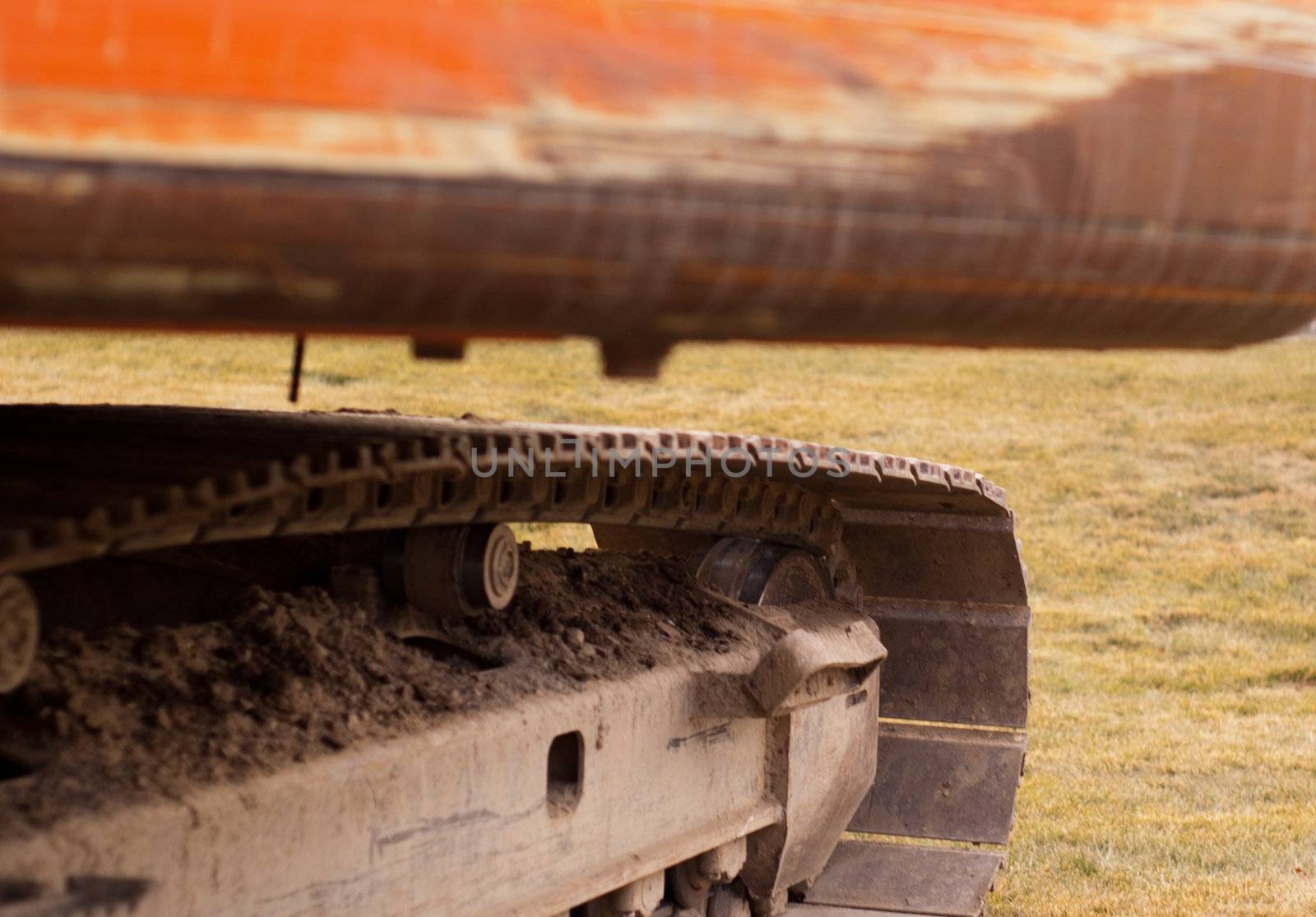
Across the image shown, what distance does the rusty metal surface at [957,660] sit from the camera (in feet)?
13.7

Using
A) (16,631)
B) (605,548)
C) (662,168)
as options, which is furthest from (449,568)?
(605,548)

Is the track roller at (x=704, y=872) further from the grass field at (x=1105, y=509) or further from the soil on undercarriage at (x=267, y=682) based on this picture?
the grass field at (x=1105, y=509)

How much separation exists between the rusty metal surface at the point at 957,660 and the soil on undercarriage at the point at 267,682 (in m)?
1.09

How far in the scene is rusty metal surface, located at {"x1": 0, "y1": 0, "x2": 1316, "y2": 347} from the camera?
3.68 feet

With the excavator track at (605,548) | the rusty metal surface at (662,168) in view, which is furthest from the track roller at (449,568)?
the rusty metal surface at (662,168)

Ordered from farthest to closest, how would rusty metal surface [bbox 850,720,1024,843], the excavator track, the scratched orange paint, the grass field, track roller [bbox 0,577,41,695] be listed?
the grass field → rusty metal surface [bbox 850,720,1024,843] → the excavator track → track roller [bbox 0,577,41,695] → the scratched orange paint

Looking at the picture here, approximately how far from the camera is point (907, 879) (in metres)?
4.04

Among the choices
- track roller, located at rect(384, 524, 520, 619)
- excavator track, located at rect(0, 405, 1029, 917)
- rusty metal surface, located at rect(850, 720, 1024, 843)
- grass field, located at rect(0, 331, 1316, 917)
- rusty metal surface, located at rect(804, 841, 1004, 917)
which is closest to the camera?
excavator track, located at rect(0, 405, 1029, 917)

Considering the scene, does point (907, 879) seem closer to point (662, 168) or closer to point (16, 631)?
point (16, 631)

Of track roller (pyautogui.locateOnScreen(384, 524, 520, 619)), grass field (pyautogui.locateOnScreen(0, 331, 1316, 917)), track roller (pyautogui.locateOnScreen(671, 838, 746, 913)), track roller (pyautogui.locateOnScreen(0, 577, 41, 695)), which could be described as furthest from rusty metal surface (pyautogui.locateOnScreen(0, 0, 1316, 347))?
grass field (pyautogui.locateOnScreen(0, 331, 1316, 917))

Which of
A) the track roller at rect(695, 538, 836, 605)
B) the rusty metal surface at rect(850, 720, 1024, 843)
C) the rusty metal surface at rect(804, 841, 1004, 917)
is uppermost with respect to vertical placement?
the track roller at rect(695, 538, 836, 605)

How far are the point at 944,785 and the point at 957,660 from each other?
0.32 metres

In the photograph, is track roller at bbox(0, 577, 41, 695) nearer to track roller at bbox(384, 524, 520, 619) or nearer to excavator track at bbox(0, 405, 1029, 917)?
excavator track at bbox(0, 405, 1029, 917)

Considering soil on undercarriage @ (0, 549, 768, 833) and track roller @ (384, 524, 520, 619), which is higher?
track roller @ (384, 524, 520, 619)
